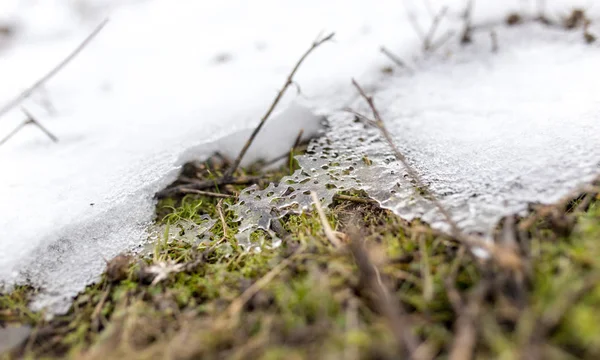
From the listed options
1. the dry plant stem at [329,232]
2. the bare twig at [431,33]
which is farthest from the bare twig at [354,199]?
the bare twig at [431,33]

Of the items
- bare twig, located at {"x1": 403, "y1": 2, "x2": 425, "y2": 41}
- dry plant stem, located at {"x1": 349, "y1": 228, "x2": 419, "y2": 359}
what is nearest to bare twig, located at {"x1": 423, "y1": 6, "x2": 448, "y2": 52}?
bare twig, located at {"x1": 403, "y1": 2, "x2": 425, "y2": 41}

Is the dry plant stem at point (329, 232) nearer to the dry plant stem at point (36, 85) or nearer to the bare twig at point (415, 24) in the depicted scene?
the dry plant stem at point (36, 85)

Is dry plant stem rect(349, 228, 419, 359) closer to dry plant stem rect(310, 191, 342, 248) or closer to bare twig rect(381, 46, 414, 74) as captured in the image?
dry plant stem rect(310, 191, 342, 248)

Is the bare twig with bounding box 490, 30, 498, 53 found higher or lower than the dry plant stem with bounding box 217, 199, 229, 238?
higher

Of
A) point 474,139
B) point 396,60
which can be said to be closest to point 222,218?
point 474,139

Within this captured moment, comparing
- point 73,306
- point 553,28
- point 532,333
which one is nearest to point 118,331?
point 73,306

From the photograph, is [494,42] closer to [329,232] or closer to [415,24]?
[415,24]
